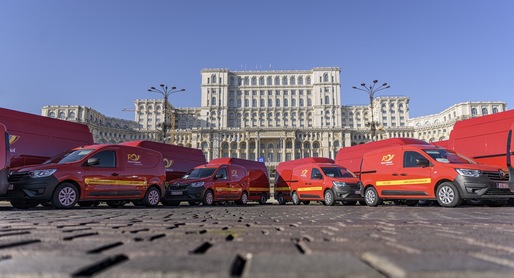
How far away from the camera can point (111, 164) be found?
1043 cm

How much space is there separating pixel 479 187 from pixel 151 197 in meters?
10.2

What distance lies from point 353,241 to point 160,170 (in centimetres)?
1055

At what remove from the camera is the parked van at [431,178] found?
9.38 metres

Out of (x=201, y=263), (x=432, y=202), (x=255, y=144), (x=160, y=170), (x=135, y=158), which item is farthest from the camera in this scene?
(x=255, y=144)

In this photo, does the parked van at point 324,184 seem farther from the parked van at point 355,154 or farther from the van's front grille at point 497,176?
the van's front grille at point 497,176

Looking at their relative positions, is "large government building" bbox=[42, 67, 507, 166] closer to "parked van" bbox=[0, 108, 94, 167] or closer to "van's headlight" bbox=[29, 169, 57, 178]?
"parked van" bbox=[0, 108, 94, 167]

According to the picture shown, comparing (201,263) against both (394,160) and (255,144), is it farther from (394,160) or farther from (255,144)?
(255,144)

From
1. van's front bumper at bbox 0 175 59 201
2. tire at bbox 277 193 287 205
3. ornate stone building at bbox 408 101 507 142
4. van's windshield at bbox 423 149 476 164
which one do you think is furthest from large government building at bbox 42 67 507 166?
van's front bumper at bbox 0 175 59 201

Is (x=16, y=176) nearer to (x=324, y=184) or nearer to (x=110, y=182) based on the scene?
(x=110, y=182)

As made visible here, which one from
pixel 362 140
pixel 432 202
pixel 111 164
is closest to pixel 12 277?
pixel 111 164

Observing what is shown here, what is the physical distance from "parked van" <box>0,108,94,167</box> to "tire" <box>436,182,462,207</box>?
1297cm

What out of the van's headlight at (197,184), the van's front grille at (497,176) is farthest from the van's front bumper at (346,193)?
the van's headlight at (197,184)

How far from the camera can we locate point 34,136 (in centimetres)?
1162

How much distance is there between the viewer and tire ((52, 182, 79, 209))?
880 cm
